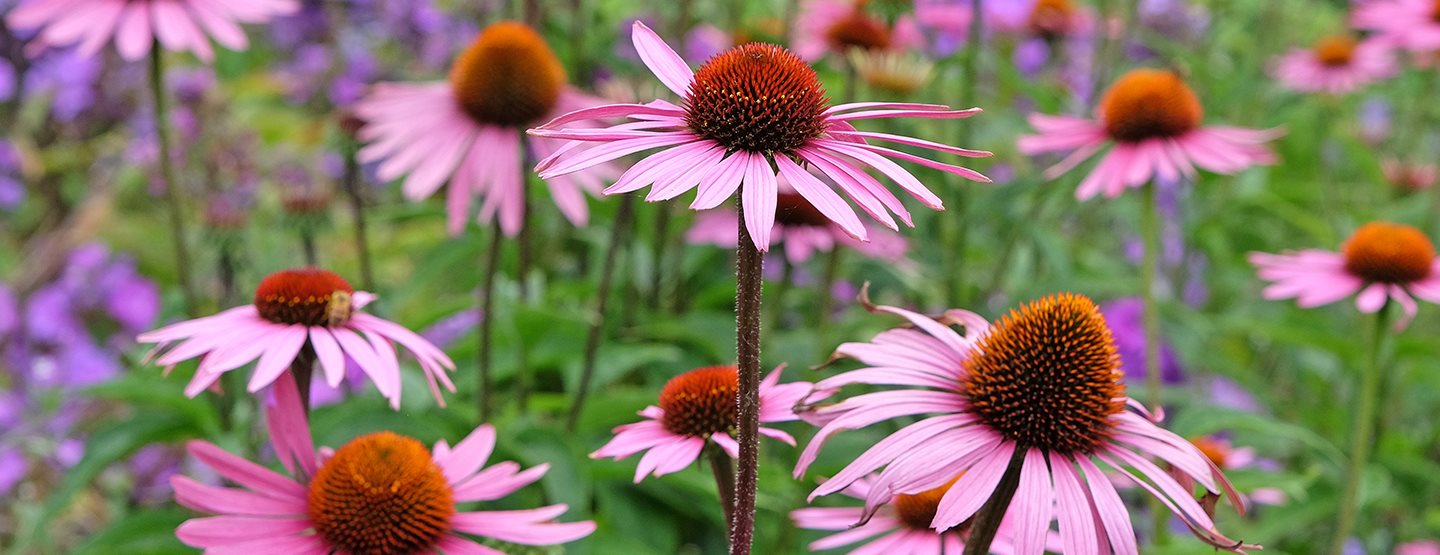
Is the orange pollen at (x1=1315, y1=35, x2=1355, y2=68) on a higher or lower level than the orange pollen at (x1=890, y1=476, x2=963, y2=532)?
higher

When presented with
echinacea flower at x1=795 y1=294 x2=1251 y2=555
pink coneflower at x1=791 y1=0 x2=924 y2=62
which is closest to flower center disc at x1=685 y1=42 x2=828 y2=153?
echinacea flower at x1=795 y1=294 x2=1251 y2=555

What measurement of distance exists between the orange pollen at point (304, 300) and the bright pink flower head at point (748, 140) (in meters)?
0.34

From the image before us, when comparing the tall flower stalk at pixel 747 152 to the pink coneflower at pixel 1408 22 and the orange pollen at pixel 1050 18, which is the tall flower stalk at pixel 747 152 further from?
the pink coneflower at pixel 1408 22

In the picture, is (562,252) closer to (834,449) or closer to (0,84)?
(834,449)

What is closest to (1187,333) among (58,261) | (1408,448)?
(1408,448)

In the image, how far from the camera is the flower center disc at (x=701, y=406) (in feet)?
3.25

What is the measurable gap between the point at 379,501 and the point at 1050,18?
217 cm

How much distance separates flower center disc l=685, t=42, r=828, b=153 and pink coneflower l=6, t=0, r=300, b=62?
95cm

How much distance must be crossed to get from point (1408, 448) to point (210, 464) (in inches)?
80.4

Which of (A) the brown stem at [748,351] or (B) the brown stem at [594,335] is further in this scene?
(B) the brown stem at [594,335]

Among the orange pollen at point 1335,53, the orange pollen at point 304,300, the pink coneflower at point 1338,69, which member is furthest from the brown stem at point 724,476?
Answer: the orange pollen at point 1335,53

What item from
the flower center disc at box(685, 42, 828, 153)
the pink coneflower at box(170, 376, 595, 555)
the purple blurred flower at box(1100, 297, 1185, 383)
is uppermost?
the flower center disc at box(685, 42, 828, 153)

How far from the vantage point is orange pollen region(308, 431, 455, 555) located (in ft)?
3.17

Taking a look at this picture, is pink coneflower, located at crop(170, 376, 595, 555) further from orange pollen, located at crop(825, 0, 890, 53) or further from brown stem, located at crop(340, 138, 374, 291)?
orange pollen, located at crop(825, 0, 890, 53)
